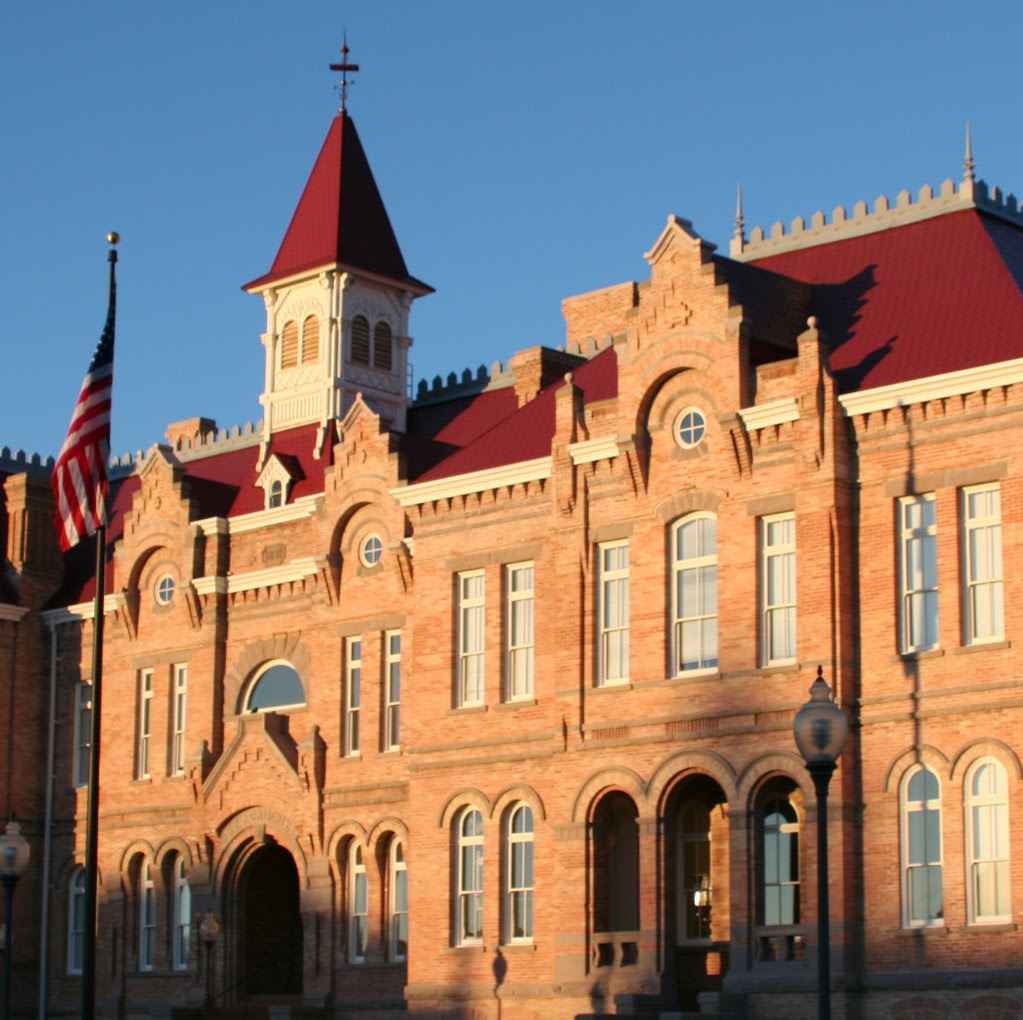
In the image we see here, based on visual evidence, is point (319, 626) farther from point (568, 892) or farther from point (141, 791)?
point (568, 892)

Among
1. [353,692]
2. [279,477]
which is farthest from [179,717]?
[353,692]

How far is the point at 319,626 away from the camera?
45719 mm

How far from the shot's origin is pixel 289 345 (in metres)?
51.2

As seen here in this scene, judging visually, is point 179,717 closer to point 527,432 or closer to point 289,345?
point 289,345

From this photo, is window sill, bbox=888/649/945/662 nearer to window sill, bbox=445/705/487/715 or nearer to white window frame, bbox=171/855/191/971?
window sill, bbox=445/705/487/715

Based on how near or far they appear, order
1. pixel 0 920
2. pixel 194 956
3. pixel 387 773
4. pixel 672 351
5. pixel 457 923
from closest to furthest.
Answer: pixel 672 351 → pixel 457 923 → pixel 387 773 → pixel 194 956 → pixel 0 920

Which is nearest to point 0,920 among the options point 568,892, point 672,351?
point 568,892

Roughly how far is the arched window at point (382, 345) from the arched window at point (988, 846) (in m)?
21.3

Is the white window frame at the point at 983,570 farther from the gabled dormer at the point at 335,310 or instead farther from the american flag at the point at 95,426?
the gabled dormer at the point at 335,310

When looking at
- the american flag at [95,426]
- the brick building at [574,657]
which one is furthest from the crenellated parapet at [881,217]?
the american flag at [95,426]

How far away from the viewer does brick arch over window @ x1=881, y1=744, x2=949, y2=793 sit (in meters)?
33.5

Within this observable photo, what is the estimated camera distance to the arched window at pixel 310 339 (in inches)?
1994

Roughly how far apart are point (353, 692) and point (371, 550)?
275 centimetres

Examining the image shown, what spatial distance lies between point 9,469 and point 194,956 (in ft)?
51.3
